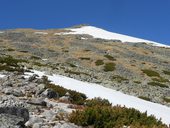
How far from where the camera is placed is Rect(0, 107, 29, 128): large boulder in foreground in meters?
11.9

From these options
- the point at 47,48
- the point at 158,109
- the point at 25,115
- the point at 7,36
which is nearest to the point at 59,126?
the point at 25,115

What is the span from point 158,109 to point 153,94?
33.5ft

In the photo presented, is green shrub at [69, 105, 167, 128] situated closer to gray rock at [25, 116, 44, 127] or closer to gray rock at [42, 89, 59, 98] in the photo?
gray rock at [25, 116, 44, 127]

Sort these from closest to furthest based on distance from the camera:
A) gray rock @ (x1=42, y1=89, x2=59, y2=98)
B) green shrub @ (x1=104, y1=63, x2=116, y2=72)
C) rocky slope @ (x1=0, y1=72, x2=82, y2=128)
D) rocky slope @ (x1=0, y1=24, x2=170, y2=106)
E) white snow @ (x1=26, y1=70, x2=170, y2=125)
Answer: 1. rocky slope @ (x1=0, y1=72, x2=82, y2=128)
2. gray rock @ (x1=42, y1=89, x2=59, y2=98)
3. white snow @ (x1=26, y1=70, x2=170, y2=125)
4. rocky slope @ (x1=0, y1=24, x2=170, y2=106)
5. green shrub @ (x1=104, y1=63, x2=116, y2=72)

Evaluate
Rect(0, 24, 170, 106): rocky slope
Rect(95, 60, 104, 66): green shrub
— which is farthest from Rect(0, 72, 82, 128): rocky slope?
Rect(95, 60, 104, 66): green shrub

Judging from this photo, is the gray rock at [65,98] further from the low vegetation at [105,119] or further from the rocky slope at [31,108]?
the low vegetation at [105,119]

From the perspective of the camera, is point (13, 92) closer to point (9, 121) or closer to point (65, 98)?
point (65, 98)

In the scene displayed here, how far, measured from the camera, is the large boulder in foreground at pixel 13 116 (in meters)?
11.9

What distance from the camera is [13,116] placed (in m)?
12.4

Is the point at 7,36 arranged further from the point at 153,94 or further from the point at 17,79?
the point at 17,79

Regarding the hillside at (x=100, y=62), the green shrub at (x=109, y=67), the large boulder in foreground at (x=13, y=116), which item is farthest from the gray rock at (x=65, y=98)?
the green shrub at (x=109, y=67)

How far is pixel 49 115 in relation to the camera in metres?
15.7

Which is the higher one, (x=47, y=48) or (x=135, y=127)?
(x=47, y=48)

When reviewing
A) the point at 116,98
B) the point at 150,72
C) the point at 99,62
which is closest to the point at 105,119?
the point at 116,98
